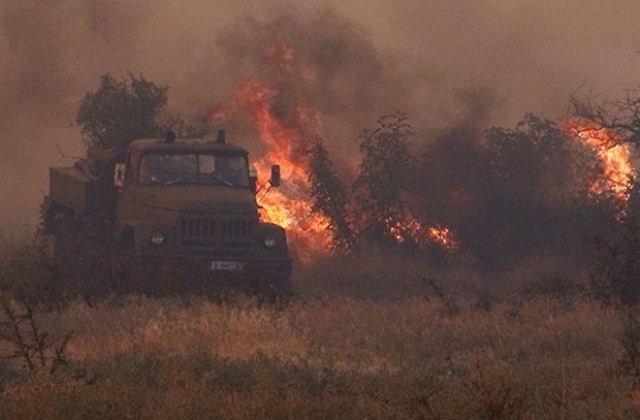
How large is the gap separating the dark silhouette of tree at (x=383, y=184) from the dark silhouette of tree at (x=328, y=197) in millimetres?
348

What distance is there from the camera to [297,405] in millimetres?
12133

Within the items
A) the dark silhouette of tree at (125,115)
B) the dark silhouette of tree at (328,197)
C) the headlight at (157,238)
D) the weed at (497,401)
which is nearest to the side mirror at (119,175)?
the headlight at (157,238)

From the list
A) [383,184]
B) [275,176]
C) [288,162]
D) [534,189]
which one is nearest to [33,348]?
[275,176]

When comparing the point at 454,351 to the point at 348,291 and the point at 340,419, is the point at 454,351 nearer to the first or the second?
the point at 340,419

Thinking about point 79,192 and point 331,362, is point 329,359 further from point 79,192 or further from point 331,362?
point 79,192

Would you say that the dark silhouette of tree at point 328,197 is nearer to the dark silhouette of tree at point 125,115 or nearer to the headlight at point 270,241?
the dark silhouette of tree at point 125,115

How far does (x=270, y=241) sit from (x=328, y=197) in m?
7.55

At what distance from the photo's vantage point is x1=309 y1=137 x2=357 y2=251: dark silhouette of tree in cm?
3138

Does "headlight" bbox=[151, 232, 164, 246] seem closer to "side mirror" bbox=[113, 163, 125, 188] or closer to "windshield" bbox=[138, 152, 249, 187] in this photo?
"windshield" bbox=[138, 152, 249, 187]

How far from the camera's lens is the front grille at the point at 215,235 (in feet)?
77.5

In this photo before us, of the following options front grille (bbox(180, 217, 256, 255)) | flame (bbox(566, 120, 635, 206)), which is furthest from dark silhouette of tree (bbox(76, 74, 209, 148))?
flame (bbox(566, 120, 635, 206))

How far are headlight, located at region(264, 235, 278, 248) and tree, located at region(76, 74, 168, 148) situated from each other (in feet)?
22.0

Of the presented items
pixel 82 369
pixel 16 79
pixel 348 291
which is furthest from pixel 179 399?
pixel 16 79

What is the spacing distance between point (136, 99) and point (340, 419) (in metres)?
19.9
